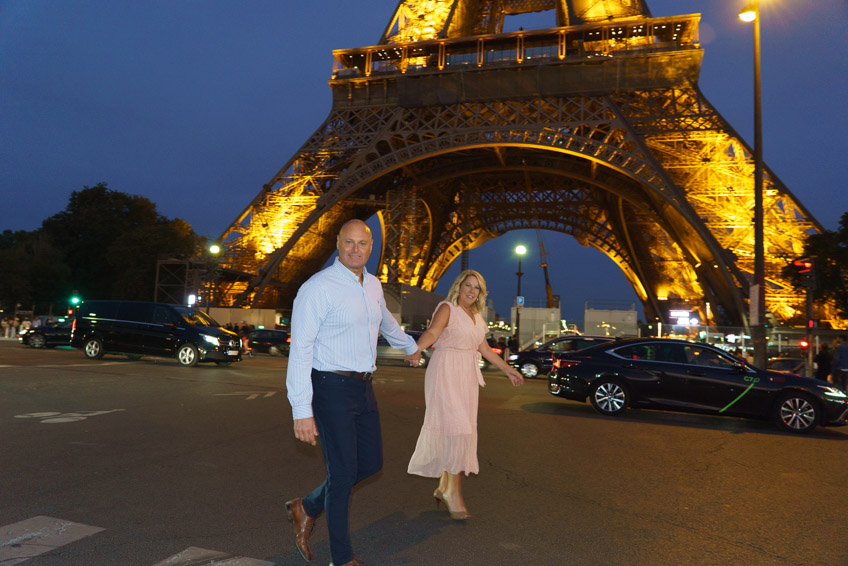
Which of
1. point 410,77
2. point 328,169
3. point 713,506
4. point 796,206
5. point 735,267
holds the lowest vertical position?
point 713,506

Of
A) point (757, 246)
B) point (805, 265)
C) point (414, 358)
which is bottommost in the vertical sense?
point (414, 358)

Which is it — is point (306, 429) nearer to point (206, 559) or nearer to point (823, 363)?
point (206, 559)

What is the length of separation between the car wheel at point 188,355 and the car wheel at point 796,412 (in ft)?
45.1

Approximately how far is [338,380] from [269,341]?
2550 cm

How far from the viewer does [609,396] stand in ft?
35.2

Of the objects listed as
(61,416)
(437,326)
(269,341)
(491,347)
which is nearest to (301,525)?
(437,326)

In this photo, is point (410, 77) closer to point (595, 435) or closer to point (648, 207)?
point (648, 207)

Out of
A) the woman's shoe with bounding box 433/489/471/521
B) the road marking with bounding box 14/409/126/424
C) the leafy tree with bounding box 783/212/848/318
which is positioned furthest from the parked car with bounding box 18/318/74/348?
the leafy tree with bounding box 783/212/848/318

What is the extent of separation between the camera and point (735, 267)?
2675cm

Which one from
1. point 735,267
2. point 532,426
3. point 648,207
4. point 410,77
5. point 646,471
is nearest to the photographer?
point 646,471

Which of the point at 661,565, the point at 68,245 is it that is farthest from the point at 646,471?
the point at 68,245

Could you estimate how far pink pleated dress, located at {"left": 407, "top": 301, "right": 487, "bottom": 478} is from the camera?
186 inches

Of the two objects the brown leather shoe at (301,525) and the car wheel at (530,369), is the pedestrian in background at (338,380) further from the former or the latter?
the car wheel at (530,369)

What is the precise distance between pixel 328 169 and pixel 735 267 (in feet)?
64.1
